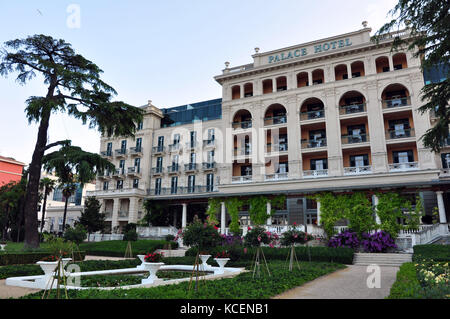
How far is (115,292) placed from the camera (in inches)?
335

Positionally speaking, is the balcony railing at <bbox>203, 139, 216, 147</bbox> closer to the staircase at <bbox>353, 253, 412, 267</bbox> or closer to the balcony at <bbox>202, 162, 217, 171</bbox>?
the balcony at <bbox>202, 162, 217, 171</bbox>

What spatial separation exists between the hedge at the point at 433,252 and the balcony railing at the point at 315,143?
540 inches

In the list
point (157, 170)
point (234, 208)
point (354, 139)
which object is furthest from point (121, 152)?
point (354, 139)

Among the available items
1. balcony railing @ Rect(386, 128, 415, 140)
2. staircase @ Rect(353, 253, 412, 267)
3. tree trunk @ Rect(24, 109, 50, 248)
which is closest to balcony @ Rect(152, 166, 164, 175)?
tree trunk @ Rect(24, 109, 50, 248)

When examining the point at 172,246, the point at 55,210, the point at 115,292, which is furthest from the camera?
the point at 55,210

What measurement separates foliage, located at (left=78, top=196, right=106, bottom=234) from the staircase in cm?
2850

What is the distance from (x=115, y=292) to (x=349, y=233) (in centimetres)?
1826

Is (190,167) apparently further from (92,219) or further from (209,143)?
(92,219)

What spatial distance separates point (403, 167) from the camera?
1053 inches

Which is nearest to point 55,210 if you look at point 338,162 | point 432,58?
point 338,162

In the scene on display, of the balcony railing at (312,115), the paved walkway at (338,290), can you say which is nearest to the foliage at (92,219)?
the balcony railing at (312,115)

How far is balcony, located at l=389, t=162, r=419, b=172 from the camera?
26312 mm

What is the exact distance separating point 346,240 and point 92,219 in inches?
1087
